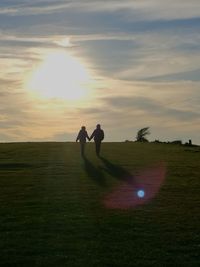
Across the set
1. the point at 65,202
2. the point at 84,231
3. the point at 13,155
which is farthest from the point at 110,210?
the point at 13,155

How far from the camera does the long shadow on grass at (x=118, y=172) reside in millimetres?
33969

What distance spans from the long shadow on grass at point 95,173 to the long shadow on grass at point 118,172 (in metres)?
0.58

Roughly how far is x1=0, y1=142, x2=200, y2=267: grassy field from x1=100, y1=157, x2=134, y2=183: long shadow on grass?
0.39 m

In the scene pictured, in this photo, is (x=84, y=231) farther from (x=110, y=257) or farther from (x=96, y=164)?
(x=96, y=164)

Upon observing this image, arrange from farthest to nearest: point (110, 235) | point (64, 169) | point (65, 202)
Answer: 1. point (64, 169)
2. point (65, 202)
3. point (110, 235)

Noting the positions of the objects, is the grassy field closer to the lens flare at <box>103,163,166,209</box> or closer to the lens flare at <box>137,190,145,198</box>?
the lens flare at <box>103,163,166,209</box>

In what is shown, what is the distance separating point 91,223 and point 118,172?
18.0 m

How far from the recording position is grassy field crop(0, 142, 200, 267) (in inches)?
605

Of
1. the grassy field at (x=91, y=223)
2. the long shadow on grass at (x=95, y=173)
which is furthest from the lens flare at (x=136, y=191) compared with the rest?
the long shadow on grass at (x=95, y=173)

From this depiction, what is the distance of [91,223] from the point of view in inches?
773

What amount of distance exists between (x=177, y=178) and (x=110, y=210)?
12.2 m

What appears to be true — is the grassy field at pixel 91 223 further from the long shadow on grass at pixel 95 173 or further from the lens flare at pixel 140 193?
the lens flare at pixel 140 193

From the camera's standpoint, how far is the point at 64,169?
39.3 meters

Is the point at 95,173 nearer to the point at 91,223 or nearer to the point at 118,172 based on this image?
the point at 118,172
